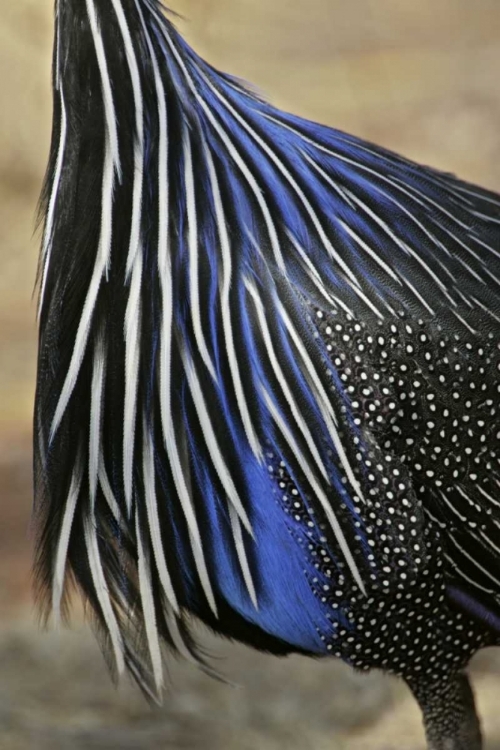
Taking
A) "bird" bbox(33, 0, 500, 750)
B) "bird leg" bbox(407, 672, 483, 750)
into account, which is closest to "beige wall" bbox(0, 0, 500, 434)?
"bird" bbox(33, 0, 500, 750)

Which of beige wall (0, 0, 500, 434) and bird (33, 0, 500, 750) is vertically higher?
beige wall (0, 0, 500, 434)

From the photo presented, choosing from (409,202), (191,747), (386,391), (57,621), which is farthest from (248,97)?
(191,747)

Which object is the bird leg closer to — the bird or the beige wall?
the bird

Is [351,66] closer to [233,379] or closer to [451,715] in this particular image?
[233,379]

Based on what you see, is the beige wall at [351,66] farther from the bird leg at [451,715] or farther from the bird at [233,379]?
the bird leg at [451,715]

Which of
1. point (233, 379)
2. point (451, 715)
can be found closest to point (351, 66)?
point (233, 379)

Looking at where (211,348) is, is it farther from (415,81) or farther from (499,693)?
(499,693)

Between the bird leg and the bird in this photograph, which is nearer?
the bird

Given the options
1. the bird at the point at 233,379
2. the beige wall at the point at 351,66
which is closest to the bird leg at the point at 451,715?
the bird at the point at 233,379
